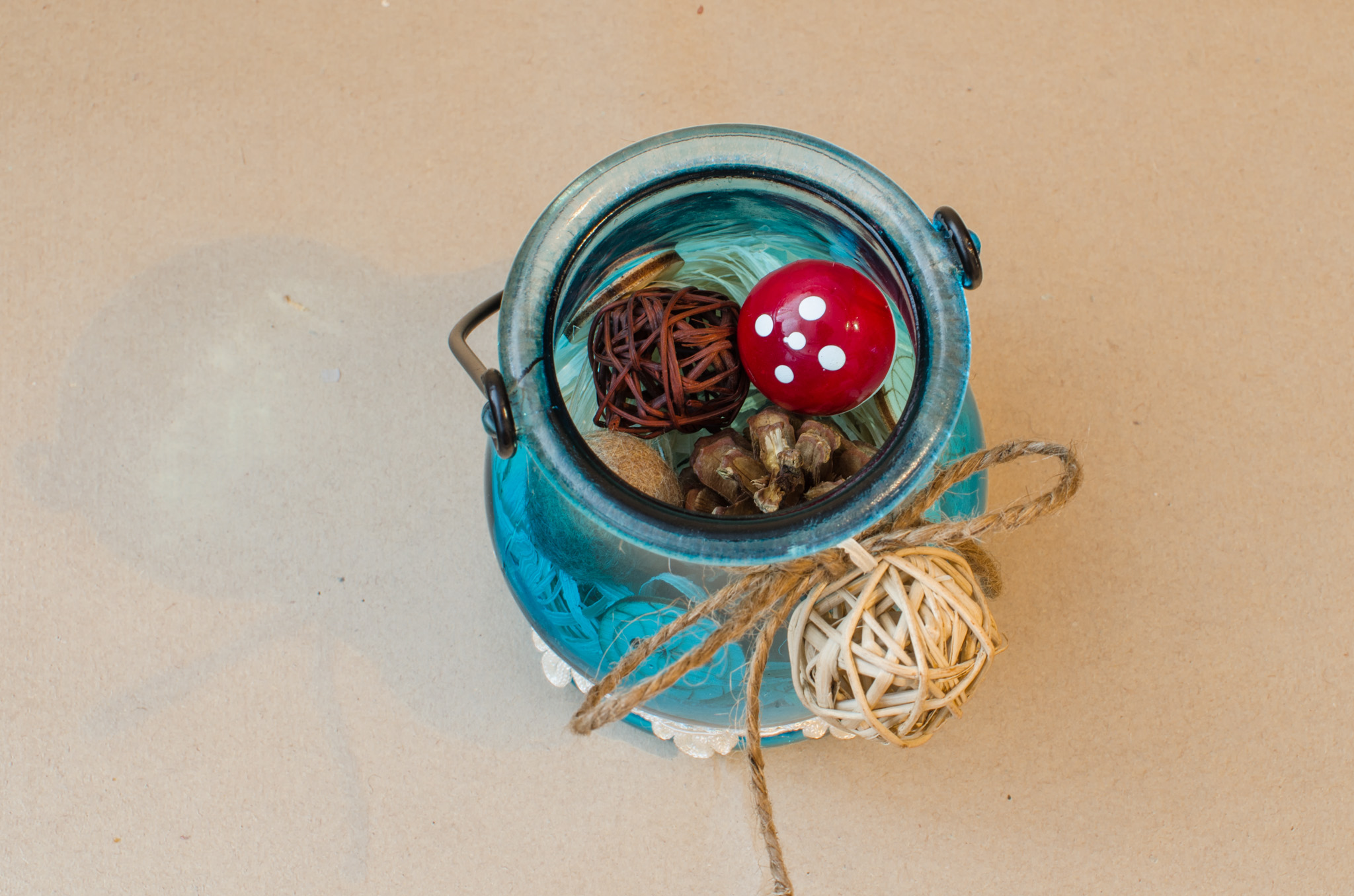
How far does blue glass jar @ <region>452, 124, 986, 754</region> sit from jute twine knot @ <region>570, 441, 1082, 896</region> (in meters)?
0.03

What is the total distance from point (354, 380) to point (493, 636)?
18 cm

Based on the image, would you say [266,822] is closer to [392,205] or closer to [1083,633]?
[392,205]

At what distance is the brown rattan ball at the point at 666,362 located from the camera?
0.30 metres

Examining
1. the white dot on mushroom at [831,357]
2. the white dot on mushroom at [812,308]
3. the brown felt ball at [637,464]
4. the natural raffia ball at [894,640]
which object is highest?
the white dot on mushroom at [812,308]

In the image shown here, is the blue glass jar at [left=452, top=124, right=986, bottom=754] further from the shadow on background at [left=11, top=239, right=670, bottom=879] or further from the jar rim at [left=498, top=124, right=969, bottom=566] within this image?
the shadow on background at [left=11, top=239, right=670, bottom=879]

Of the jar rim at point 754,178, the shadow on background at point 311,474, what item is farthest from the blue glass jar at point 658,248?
the shadow on background at point 311,474

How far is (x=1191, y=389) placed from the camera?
566 millimetres

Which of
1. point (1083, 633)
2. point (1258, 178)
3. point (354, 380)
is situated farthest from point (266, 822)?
point (1258, 178)

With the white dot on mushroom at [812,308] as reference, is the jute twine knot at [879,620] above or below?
below

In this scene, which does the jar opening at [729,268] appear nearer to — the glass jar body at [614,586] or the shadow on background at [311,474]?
the glass jar body at [614,586]

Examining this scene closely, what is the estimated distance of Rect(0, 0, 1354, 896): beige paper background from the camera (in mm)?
546

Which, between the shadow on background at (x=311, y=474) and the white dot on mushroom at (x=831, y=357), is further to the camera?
→ the shadow on background at (x=311, y=474)

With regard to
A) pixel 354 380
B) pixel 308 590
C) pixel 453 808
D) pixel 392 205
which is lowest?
pixel 453 808

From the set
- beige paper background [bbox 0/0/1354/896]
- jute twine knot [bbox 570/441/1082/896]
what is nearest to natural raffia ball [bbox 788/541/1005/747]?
jute twine knot [bbox 570/441/1082/896]
